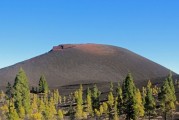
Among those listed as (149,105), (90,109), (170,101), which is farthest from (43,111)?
(170,101)

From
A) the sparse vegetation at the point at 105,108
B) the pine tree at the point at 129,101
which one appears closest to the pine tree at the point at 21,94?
the sparse vegetation at the point at 105,108

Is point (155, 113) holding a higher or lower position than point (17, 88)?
lower

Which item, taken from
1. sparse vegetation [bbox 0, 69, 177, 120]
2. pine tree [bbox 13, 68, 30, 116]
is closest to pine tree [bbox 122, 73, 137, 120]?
sparse vegetation [bbox 0, 69, 177, 120]

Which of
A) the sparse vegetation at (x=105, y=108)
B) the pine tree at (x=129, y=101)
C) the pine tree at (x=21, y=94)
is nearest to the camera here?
the pine tree at (x=129, y=101)

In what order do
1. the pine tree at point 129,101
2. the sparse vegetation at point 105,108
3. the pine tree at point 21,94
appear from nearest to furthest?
1. the pine tree at point 129,101
2. the sparse vegetation at point 105,108
3. the pine tree at point 21,94

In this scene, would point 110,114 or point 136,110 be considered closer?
point 136,110

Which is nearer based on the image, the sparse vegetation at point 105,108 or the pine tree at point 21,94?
the sparse vegetation at point 105,108

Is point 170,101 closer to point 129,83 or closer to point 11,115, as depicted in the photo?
point 129,83

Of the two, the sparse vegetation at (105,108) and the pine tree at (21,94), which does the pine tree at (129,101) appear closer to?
the sparse vegetation at (105,108)

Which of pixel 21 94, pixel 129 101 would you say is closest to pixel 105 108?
pixel 21 94

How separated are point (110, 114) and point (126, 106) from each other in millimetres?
63145

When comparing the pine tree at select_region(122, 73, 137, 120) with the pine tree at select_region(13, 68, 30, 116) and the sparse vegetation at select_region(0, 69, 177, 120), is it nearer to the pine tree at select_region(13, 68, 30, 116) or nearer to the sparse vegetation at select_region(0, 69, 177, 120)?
the sparse vegetation at select_region(0, 69, 177, 120)

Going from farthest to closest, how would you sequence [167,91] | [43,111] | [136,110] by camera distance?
1. [43,111]
2. [167,91]
3. [136,110]

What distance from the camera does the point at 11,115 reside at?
94.1m
